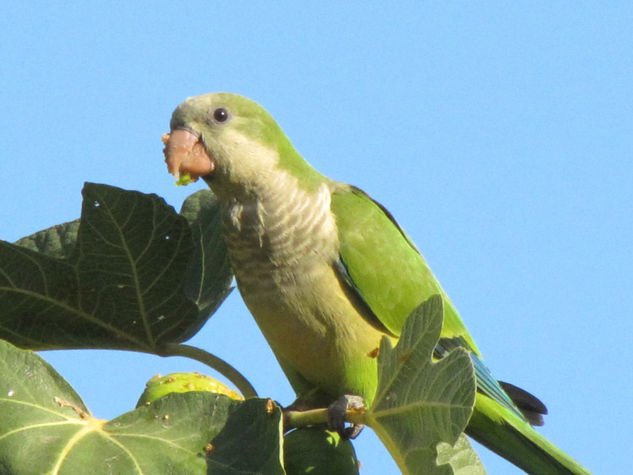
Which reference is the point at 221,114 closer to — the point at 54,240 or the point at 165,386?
the point at 54,240

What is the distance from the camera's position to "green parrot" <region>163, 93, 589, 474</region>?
344 centimetres

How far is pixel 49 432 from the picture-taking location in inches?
92.5

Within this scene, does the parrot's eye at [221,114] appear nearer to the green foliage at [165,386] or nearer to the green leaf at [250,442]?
the green foliage at [165,386]

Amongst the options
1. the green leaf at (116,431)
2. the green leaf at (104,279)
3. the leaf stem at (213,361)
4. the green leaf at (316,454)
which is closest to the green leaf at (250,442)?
the green leaf at (116,431)

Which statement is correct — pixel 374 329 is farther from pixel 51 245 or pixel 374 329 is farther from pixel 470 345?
pixel 51 245

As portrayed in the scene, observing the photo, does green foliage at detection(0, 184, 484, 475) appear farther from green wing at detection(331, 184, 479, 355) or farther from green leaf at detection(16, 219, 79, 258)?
green wing at detection(331, 184, 479, 355)

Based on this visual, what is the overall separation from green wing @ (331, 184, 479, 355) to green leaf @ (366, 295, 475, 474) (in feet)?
3.21

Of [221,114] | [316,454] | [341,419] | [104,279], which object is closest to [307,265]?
[221,114]

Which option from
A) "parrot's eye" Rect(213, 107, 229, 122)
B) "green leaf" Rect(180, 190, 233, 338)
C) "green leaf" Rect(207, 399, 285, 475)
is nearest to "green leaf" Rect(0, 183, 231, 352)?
"green leaf" Rect(180, 190, 233, 338)

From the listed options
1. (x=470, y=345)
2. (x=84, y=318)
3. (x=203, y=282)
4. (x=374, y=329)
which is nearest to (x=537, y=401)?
(x=470, y=345)

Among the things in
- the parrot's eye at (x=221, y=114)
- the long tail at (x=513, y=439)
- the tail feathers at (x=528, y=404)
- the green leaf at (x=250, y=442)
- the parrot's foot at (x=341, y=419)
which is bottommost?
the green leaf at (x=250, y=442)

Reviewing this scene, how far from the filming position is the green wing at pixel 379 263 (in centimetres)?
354

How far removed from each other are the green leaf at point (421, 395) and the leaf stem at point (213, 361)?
516 mm

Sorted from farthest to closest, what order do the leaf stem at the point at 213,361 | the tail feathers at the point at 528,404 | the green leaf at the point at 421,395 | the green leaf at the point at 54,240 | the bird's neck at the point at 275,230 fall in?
the tail feathers at the point at 528,404 < the bird's neck at the point at 275,230 < the green leaf at the point at 54,240 < the leaf stem at the point at 213,361 < the green leaf at the point at 421,395
